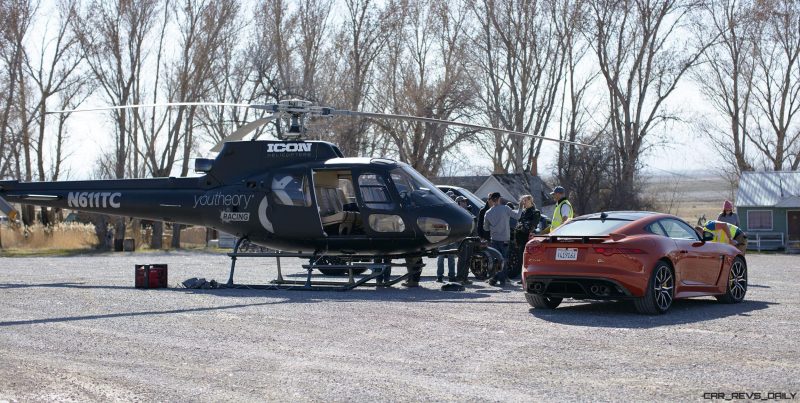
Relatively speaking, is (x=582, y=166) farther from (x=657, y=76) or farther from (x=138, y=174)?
(x=138, y=174)

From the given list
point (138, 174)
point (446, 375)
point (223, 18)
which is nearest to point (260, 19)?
point (223, 18)

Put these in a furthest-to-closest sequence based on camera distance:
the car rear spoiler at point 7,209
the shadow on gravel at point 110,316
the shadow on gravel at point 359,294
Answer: the car rear spoiler at point 7,209 < the shadow on gravel at point 359,294 < the shadow on gravel at point 110,316

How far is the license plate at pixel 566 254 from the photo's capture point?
41.5 feet

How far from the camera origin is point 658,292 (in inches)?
495

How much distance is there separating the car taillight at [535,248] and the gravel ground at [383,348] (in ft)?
2.58

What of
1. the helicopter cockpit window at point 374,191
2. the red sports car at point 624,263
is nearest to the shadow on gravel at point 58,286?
the helicopter cockpit window at point 374,191

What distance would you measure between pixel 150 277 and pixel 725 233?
1029cm

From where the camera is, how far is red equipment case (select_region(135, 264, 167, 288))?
1714cm

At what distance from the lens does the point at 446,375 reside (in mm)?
8227

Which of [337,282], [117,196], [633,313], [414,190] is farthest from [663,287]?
[117,196]

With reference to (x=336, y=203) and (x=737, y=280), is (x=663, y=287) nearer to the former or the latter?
(x=737, y=280)

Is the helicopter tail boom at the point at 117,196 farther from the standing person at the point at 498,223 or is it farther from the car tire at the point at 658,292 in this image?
the car tire at the point at 658,292

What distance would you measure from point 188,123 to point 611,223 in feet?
115

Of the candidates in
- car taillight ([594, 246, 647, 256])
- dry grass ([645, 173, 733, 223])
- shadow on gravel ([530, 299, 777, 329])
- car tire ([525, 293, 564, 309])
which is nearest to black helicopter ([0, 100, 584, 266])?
car tire ([525, 293, 564, 309])
